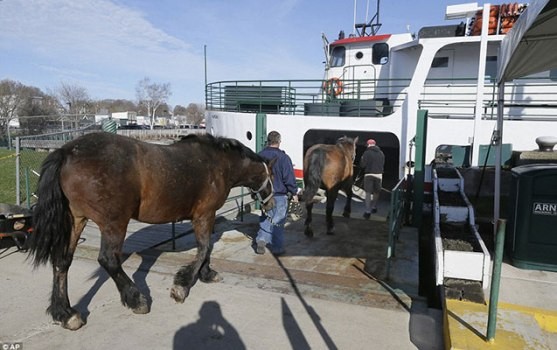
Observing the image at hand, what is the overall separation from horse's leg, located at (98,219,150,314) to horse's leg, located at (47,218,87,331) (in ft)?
1.13

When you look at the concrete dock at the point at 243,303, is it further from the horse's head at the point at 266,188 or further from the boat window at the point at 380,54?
the boat window at the point at 380,54

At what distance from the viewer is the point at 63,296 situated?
3.79 metres

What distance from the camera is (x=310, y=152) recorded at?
736 centimetres

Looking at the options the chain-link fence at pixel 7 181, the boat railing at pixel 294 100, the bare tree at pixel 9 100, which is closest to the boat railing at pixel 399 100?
the boat railing at pixel 294 100

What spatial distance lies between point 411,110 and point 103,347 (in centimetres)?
795

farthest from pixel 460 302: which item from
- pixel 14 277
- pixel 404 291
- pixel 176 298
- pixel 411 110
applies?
pixel 411 110

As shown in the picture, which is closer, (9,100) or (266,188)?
(266,188)

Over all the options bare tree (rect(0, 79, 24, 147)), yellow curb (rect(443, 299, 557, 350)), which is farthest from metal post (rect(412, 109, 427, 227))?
bare tree (rect(0, 79, 24, 147))

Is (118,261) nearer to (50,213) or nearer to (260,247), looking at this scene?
(50,213)

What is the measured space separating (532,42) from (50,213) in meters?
4.95

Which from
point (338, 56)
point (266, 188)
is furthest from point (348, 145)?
point (338, 56)

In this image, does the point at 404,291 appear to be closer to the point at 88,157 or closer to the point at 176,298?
the point at 176,298

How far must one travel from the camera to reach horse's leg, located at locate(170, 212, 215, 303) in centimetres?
424

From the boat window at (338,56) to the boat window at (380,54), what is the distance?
121 cm
